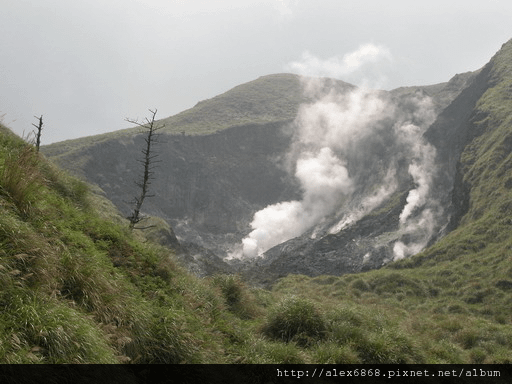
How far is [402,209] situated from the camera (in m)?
81.8

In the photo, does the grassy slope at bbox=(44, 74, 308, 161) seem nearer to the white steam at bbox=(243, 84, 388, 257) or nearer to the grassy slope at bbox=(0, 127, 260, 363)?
the white steam at bbox=(243, 84, 388, 257)

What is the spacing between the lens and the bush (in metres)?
10.6

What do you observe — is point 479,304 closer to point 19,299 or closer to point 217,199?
point 19,299

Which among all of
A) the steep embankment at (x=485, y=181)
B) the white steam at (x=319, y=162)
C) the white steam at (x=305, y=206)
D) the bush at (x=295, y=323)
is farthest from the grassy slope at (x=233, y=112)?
the bush at (x=295, y=323)

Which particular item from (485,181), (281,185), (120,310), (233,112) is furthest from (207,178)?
(120,310)

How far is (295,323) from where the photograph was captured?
10969 mm

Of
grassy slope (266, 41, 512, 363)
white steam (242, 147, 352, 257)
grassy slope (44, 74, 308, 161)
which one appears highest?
grassy slope (44, 74, 308, 161)

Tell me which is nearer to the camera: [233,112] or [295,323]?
[295,323]

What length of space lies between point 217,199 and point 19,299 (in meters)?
117

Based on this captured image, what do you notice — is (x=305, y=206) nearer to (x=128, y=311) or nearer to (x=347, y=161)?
(x=347, y=161)

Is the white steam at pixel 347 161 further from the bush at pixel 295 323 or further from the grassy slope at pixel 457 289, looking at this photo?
the bush at pixel 295 323

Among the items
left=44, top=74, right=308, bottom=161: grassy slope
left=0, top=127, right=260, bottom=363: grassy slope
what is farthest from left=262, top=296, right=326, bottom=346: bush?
left=44, top=74, right=308, bottom=161: grassy slope

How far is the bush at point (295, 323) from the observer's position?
10570 millimetres
